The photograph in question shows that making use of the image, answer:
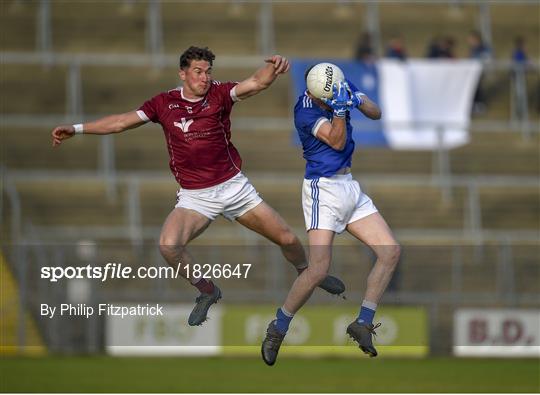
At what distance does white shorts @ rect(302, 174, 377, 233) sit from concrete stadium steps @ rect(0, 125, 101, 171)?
16324 millimetres

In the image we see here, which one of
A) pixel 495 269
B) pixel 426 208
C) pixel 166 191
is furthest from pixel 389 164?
pixel 495 269

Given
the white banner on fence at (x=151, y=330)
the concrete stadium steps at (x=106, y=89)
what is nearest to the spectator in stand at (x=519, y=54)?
the concrete stadium steps at (x=106, y=89)

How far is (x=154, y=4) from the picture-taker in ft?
108

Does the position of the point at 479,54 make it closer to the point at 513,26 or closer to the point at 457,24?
the point at 457,24

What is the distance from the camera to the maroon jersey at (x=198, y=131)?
1258 cm

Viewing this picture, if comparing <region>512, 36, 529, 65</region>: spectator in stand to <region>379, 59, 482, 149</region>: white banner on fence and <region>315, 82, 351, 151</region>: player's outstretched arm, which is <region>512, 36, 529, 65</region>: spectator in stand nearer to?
<region>379, 59, 482, 149</region>: white banner on fence

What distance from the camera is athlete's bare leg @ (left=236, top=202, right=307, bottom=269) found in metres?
12.9

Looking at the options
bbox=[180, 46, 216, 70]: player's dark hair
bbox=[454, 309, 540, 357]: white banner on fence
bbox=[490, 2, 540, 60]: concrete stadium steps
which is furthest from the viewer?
bbox=[490, 2, 540, 60]: concrete stadium steps

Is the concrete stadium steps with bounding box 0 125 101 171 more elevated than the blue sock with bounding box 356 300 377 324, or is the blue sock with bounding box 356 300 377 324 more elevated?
the concrete stadium steps with bounding box 0 125 101 171

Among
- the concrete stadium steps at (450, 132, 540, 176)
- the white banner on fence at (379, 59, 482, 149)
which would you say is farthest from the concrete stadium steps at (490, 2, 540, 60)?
the white banner on fence at (379, 59, 482, 149)

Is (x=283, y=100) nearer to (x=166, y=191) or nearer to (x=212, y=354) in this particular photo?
(x=166, y=191)

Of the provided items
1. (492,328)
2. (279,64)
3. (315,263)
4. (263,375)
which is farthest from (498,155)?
(279,64)

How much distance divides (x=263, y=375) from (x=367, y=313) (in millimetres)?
11479

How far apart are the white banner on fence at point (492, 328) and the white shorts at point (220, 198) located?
9.53m
